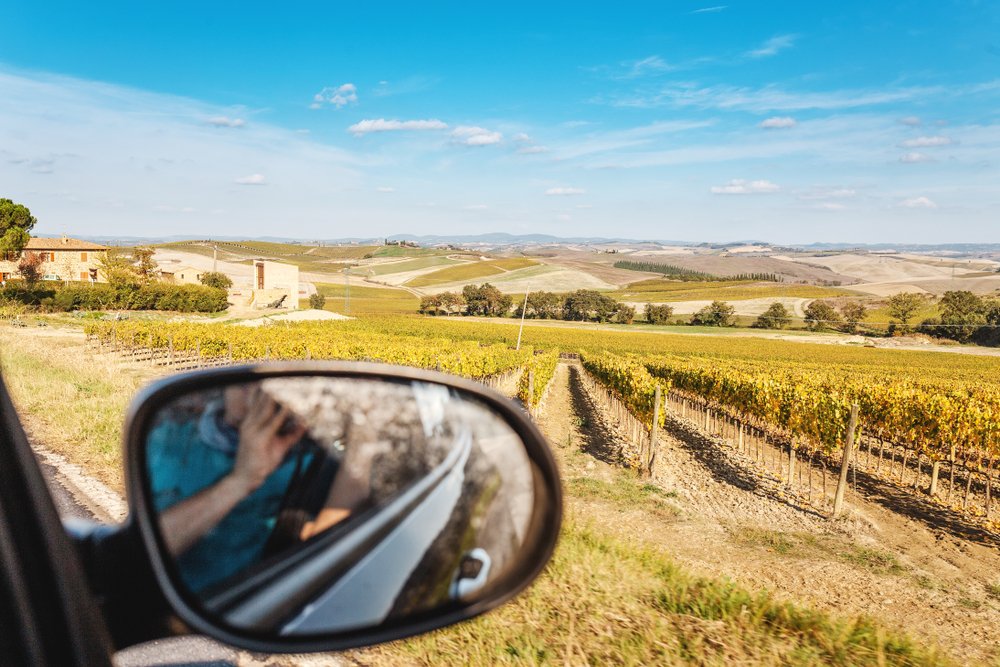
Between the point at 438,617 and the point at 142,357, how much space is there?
29.8 meters

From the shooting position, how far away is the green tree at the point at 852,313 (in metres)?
87.7

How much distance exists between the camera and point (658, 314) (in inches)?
3629

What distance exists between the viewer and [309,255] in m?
155

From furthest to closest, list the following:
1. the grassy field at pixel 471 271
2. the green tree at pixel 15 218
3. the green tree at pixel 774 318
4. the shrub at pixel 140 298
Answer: the grassy field at pixel 471 271 → the green tree at pixel 774 318 → the shrub at pixel 140 298 → the green tree at pixel 15 218

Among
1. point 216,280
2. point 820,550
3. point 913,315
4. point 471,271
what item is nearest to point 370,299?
point 471,271

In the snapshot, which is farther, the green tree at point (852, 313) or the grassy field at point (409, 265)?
the grassy field at point (409, 265)

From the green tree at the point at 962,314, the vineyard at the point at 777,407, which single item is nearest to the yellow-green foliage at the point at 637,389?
the vineyard at the point at 777,407

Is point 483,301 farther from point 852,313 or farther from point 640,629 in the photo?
point 640,629

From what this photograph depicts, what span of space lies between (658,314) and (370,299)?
143ft

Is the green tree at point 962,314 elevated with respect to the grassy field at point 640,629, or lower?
lower

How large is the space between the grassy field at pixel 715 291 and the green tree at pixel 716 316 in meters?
12.7

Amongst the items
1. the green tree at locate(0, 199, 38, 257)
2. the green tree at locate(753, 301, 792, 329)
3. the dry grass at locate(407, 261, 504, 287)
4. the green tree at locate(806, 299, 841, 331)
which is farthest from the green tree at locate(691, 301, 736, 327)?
the green tree at locate(0, 199, 38, 257)

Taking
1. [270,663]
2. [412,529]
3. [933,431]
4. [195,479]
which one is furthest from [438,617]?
[933,431]

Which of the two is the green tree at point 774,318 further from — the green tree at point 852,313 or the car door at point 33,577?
the car door at point 33,577
